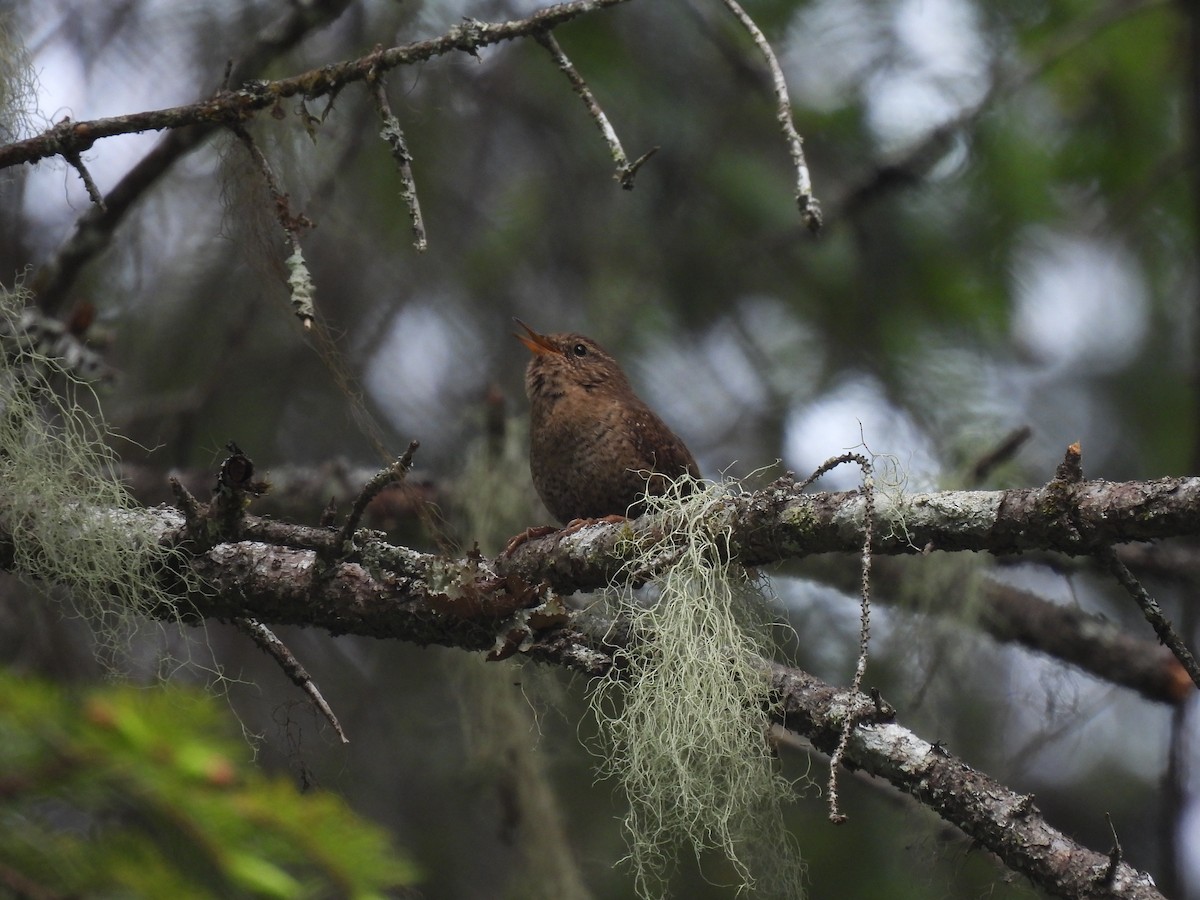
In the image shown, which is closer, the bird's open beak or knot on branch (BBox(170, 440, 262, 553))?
knot on branch (BBox(170, 440, 262, 553))

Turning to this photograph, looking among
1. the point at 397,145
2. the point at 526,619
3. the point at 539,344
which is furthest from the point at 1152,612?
the point at 539,344

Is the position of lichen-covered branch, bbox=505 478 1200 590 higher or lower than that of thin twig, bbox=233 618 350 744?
higher

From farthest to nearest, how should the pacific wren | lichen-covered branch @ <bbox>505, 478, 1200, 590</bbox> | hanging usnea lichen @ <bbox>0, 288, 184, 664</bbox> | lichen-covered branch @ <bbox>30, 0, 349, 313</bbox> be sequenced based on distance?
the pacific wren
lichen-covered branch @ <bbox>30, 0, 349, 313</bbox>
hanging usnea lichen @ <bbox>0, 288, 184, 664</bbox>
lichen-covered branch @ <bbox>505, 478, 1200, 590</bbox>

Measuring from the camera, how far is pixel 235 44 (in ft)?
13.3

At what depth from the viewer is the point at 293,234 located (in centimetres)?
226

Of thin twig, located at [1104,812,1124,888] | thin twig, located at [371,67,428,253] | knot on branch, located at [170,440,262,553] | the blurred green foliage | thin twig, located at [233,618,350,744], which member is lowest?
the blurred green foliage

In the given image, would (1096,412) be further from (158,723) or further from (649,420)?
(158,723)

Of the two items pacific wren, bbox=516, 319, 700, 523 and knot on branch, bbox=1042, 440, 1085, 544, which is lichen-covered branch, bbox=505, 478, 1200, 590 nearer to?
knot on branch, bbox=1042, 440, 1085, 544

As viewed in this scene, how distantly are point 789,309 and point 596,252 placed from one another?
0.88 m

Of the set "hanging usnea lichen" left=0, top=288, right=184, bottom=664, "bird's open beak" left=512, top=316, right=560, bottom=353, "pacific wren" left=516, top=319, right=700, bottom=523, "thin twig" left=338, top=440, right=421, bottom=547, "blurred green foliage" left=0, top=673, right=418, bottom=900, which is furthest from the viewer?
"bird's open beak" left=512, top=316, right=560, bottom=353

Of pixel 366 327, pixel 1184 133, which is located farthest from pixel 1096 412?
pixel 366 327

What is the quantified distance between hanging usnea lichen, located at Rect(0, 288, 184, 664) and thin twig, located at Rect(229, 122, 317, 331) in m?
0.54

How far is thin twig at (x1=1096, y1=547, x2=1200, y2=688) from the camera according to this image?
1.93m

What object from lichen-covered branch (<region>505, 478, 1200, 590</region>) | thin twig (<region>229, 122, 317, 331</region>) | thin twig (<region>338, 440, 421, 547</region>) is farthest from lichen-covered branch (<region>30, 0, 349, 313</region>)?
lichen-covered branch (<region>505, 478, 1200, 590</region>)
